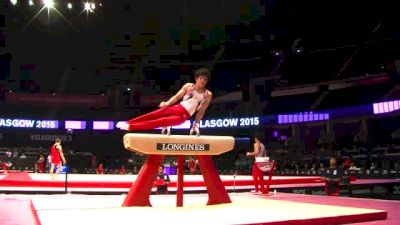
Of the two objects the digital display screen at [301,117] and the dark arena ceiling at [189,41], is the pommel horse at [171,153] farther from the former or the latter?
the digital display screen at [301,117]

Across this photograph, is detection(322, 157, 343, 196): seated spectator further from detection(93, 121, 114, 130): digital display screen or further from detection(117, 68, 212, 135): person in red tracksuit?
detection(93, 121, 114, 130): digital display screen

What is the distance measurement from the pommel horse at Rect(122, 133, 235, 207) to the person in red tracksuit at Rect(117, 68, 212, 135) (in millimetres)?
192

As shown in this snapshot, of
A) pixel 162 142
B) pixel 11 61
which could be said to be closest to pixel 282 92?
pixel 11 61

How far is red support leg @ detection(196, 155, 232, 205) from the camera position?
5.91 meters

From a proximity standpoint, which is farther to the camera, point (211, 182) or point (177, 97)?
point (211, 182)

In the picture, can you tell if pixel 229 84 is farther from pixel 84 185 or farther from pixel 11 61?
pixel 84 185

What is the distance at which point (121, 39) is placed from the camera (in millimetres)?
25219

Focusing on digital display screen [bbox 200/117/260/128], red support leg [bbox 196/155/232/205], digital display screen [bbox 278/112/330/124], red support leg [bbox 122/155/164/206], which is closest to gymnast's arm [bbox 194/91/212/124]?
red support leg [bbox 196/155/232/205]

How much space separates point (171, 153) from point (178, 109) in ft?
2.26

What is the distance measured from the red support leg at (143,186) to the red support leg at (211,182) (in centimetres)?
74

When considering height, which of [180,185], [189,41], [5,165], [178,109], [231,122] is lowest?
[180,185]

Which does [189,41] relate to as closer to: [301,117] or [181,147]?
[301,117]

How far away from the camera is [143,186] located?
17.9 feet

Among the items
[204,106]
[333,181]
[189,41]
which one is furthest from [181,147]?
[189,41]
